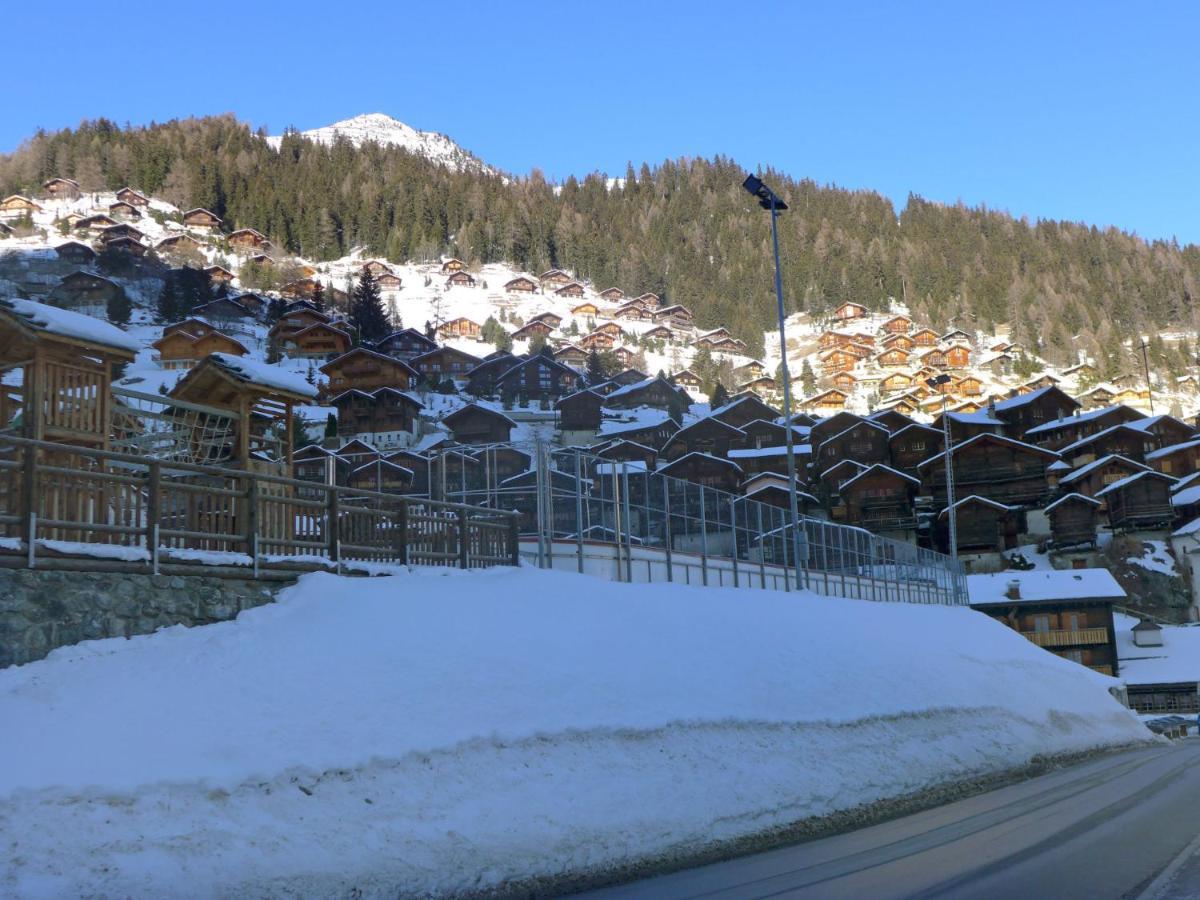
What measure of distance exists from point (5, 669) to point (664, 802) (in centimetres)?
737

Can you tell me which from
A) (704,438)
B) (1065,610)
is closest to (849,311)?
(704,438)

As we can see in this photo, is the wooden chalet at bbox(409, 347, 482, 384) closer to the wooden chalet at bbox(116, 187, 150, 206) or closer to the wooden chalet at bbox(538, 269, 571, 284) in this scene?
the wooden chalet at bbox(538, 269, 571, 284)

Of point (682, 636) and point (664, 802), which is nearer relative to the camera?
point (664, 802)

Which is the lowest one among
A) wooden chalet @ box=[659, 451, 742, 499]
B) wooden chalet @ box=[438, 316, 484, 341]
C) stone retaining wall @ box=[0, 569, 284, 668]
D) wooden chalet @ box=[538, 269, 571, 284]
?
stone retaining wall @ box=[0, 569, 284, 668]

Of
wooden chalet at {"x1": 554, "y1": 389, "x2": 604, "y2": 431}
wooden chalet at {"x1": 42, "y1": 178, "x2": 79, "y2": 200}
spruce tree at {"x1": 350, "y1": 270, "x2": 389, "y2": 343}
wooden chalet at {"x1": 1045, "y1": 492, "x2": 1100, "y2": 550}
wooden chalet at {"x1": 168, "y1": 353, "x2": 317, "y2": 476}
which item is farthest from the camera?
wooden chalet at {"x1": 42, "y1": 178, "x2": 79, "y2": 200}

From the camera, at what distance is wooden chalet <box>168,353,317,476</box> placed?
17.9m

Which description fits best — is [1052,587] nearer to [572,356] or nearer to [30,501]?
[30,501]

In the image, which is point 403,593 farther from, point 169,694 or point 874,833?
point 874,833

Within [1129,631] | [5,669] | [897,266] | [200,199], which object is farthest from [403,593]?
[897,266]

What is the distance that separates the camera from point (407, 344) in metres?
110

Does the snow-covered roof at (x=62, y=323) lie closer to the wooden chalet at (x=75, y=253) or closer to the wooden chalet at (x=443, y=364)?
the wooden chalet at (x=443, y=364)

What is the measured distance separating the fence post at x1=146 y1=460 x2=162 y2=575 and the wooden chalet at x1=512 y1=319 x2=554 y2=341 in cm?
→ 11543

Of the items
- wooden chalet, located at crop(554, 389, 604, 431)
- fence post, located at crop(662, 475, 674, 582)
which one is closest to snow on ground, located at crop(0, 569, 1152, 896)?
fence post, located at crop(662, 475, 674, 582)

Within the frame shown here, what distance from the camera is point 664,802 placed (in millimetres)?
13203
